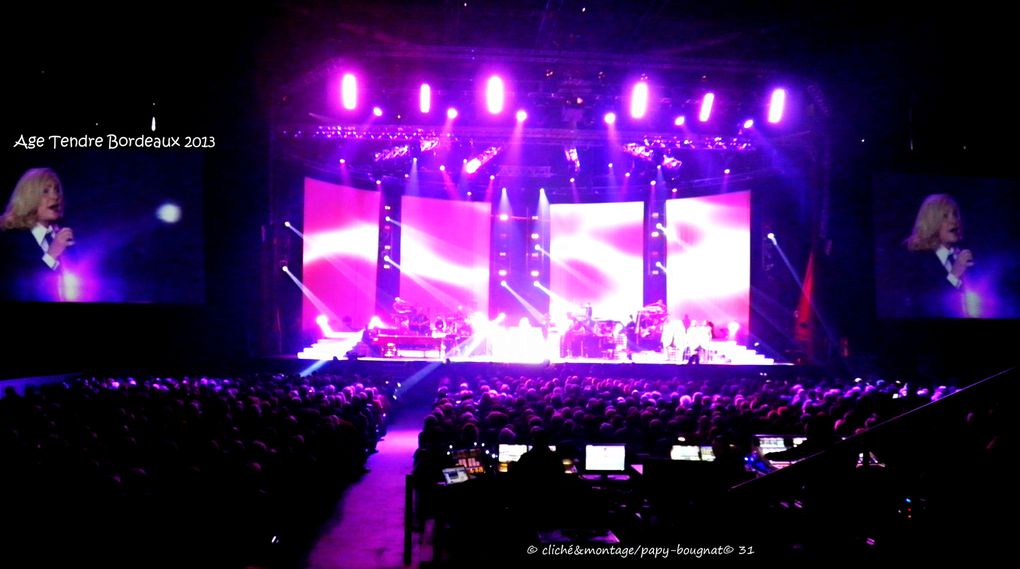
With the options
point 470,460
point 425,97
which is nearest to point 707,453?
point 470,460

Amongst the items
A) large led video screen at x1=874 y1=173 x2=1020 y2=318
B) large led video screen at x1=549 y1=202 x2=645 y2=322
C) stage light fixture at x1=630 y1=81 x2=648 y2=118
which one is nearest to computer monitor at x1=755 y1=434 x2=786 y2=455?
stage light fixture at x1=630 y1=81 x2=648 y2=118

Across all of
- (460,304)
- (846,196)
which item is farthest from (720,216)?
(460,304)

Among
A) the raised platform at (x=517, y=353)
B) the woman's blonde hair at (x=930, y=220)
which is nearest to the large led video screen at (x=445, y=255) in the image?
the raised platform at (x=517, y=353)

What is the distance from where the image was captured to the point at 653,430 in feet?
23.3

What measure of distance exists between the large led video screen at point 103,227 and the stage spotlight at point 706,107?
10624 millimetres

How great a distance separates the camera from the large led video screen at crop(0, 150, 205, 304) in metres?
12.0

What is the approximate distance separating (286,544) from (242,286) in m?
9.51

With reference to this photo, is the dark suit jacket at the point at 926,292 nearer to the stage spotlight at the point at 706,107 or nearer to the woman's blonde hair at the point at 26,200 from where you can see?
the stage spotlight at the point at 706,107

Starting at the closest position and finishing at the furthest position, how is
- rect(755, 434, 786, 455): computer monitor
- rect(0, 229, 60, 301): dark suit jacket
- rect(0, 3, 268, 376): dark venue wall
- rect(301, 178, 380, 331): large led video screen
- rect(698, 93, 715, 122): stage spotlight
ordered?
rect(755, 434, 786, 455): computer monitor → rect(0, 3, 268, 376): dark venue wall → rect(0, 229, 60, 301): dark suit jacket → rect(698, 93, 715, 122): stage spotlight → rect(301, 178, 380, 331): large led video screen

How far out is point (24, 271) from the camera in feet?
39.5

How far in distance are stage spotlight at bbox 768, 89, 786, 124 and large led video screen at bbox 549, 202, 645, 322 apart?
8384 millimetres

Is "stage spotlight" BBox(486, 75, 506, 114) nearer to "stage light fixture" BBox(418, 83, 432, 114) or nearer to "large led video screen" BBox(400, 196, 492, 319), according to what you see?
"stage light fixture" BBox(418, 83, 432, 114)

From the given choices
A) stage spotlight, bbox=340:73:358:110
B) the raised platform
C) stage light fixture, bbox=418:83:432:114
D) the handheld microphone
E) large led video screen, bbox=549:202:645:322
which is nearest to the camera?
stage spotlight, bbox=340:73:358:110

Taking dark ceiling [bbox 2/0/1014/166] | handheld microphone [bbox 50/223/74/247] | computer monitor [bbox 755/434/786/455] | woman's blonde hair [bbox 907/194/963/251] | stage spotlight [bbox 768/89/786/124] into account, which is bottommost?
computer monitor [bbox 755/434/786/455]
